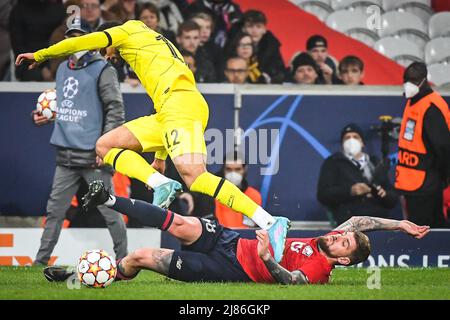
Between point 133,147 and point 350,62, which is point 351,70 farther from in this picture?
point 133,147

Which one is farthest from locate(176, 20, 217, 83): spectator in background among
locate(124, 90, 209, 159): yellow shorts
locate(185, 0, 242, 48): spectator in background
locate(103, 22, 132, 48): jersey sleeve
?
locate(103, 22, 132, 48): jersey sleeve

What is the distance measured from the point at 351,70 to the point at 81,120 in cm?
358

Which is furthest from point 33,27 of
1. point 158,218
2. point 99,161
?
point 158,218

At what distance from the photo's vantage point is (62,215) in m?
9.86

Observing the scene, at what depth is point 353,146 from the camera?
11289mm

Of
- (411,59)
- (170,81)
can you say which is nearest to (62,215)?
(170,81)

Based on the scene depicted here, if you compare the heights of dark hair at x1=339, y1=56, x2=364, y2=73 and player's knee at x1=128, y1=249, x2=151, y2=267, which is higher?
dark hair at x1=339, y1=56, x2=364, y2=73

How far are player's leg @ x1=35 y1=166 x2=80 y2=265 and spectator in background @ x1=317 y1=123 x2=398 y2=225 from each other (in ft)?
9.03

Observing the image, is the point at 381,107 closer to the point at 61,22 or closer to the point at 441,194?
the point at 441,194

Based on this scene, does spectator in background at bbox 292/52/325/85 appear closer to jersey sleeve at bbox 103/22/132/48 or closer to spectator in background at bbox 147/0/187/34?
spectator in background at bbox 147/0/187/34

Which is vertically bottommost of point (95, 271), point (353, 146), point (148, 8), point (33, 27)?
point (95, 271)

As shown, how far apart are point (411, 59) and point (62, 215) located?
565cm

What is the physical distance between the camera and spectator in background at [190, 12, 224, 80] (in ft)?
40.0

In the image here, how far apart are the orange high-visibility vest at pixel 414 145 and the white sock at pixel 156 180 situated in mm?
3347
